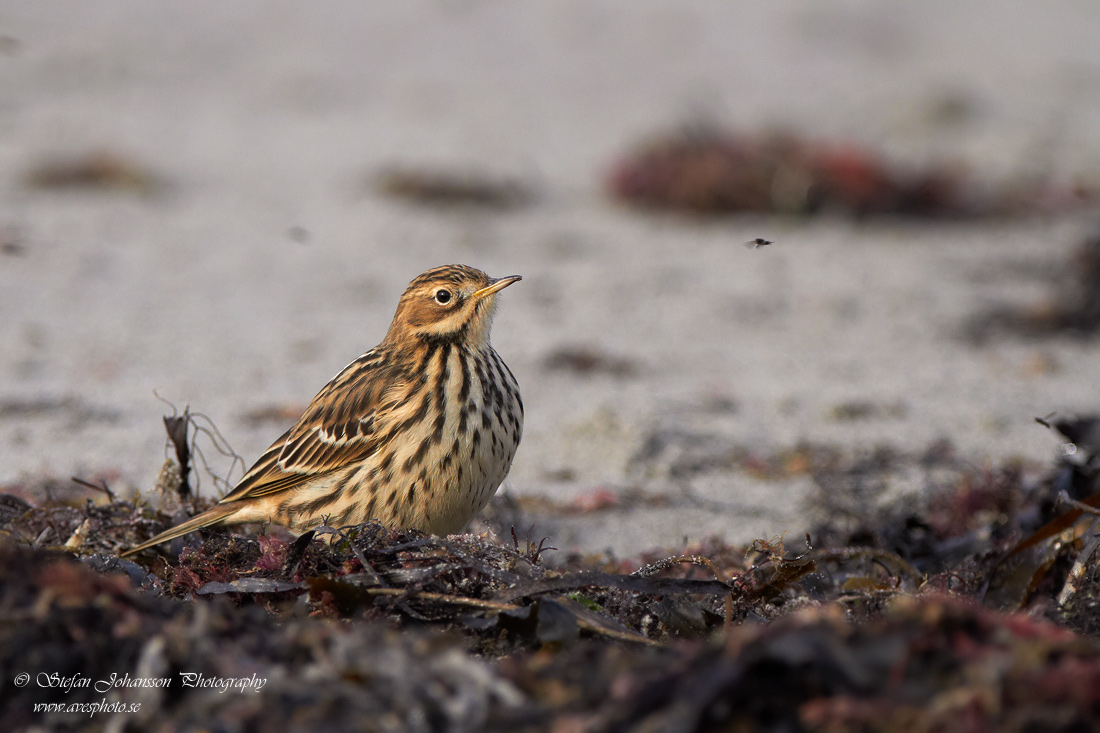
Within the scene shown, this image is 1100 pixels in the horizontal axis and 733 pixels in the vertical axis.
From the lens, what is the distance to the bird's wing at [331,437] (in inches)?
164

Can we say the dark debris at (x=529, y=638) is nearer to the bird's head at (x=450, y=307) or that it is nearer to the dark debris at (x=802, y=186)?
the bird's head at (x=450, y=307)

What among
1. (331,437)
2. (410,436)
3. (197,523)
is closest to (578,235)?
(331,437)

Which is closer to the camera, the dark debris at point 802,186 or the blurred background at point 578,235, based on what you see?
the blurred background at point 578,235

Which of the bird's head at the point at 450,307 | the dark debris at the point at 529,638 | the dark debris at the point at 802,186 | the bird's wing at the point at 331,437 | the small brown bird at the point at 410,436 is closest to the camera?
the dark debris at the point at 529,638

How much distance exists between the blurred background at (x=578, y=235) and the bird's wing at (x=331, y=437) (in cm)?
85

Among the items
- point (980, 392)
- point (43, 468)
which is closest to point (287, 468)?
point (43, 468)

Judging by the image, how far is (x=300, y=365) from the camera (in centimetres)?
727

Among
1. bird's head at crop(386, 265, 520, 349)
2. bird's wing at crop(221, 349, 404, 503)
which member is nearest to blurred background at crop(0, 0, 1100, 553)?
bird's wing at crop(221, 349, 404, 503)

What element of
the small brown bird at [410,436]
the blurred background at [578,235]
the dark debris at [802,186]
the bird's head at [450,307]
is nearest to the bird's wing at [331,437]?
the small brown bird at [410,436]

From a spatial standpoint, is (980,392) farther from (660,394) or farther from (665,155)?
(665,155)

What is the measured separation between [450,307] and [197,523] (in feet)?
4.08

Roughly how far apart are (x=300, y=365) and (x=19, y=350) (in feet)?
5.61

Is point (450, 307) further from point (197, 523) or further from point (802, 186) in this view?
point (802, 186)

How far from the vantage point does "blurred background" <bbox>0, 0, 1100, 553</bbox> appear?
621 cm
